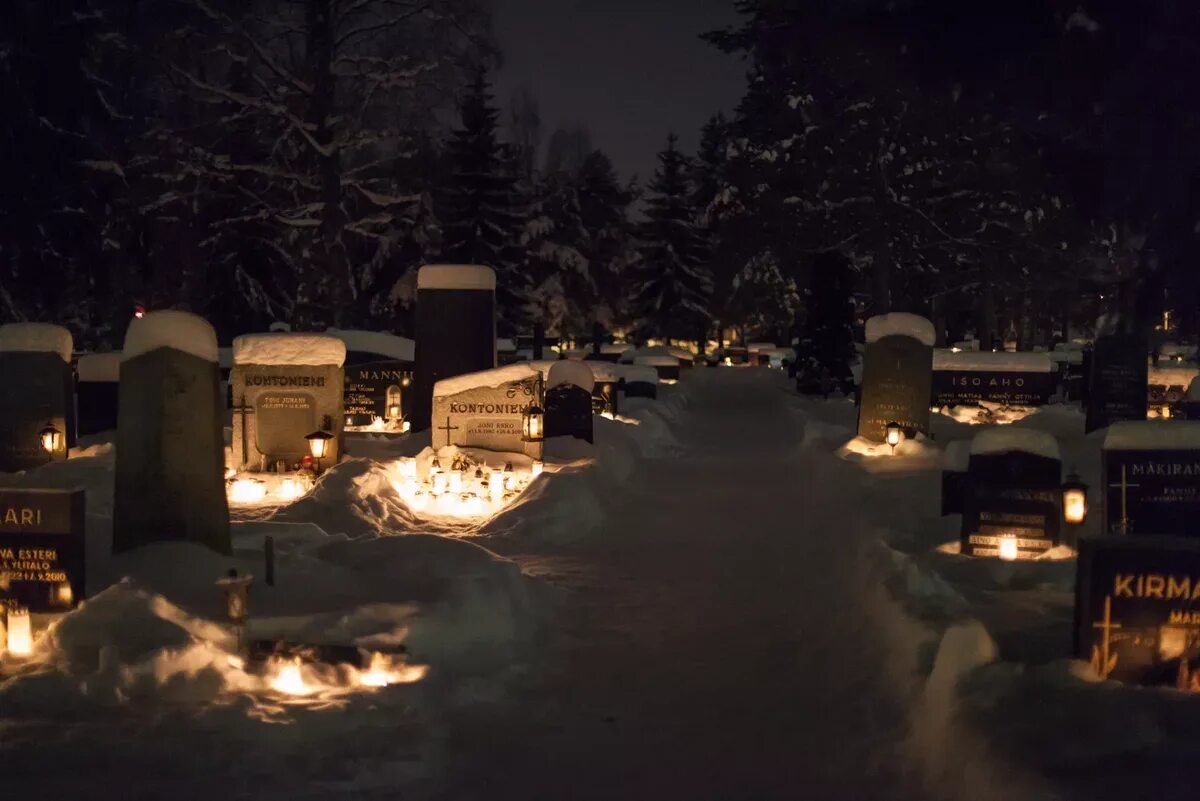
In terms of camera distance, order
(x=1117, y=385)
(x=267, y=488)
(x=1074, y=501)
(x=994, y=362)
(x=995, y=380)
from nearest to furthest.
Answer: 1. (x=1074, y=501)
2. (x=267, y=488)
3. (x=1117, y=385)
4. (x=995, y=380)
5. (x=994, y=362)

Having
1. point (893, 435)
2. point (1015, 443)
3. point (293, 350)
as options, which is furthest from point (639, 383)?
point (1015, 443)

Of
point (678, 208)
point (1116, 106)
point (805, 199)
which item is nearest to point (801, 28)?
point (1116, 106)

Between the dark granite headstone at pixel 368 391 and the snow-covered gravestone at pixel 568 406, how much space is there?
4550 millimetres

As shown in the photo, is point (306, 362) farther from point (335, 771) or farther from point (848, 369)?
point (848, 369)

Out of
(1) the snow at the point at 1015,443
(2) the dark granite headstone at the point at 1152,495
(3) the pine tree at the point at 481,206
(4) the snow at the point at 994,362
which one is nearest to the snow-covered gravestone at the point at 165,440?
(1) the snow at the point at 1015,443

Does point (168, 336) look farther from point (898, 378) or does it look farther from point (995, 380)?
point (995, 380)

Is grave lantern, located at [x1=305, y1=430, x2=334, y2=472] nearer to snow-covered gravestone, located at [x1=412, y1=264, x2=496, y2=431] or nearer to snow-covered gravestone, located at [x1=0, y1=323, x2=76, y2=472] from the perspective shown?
snow-covered gravestone, located at [x1=412, y1=264, x2=496, y2=431]

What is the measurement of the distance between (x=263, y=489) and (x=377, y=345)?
24.9 feet

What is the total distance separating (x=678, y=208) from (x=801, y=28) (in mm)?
55028

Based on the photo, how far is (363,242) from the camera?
41656 mm

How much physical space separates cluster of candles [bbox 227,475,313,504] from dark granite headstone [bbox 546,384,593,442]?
4.46 meters

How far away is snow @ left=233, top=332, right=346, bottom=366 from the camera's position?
14828 millimetres

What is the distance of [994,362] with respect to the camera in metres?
25.0

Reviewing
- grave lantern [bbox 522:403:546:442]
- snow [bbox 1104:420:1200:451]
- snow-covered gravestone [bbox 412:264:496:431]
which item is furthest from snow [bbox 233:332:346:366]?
snow [bbox 1104:420:1200:451]
